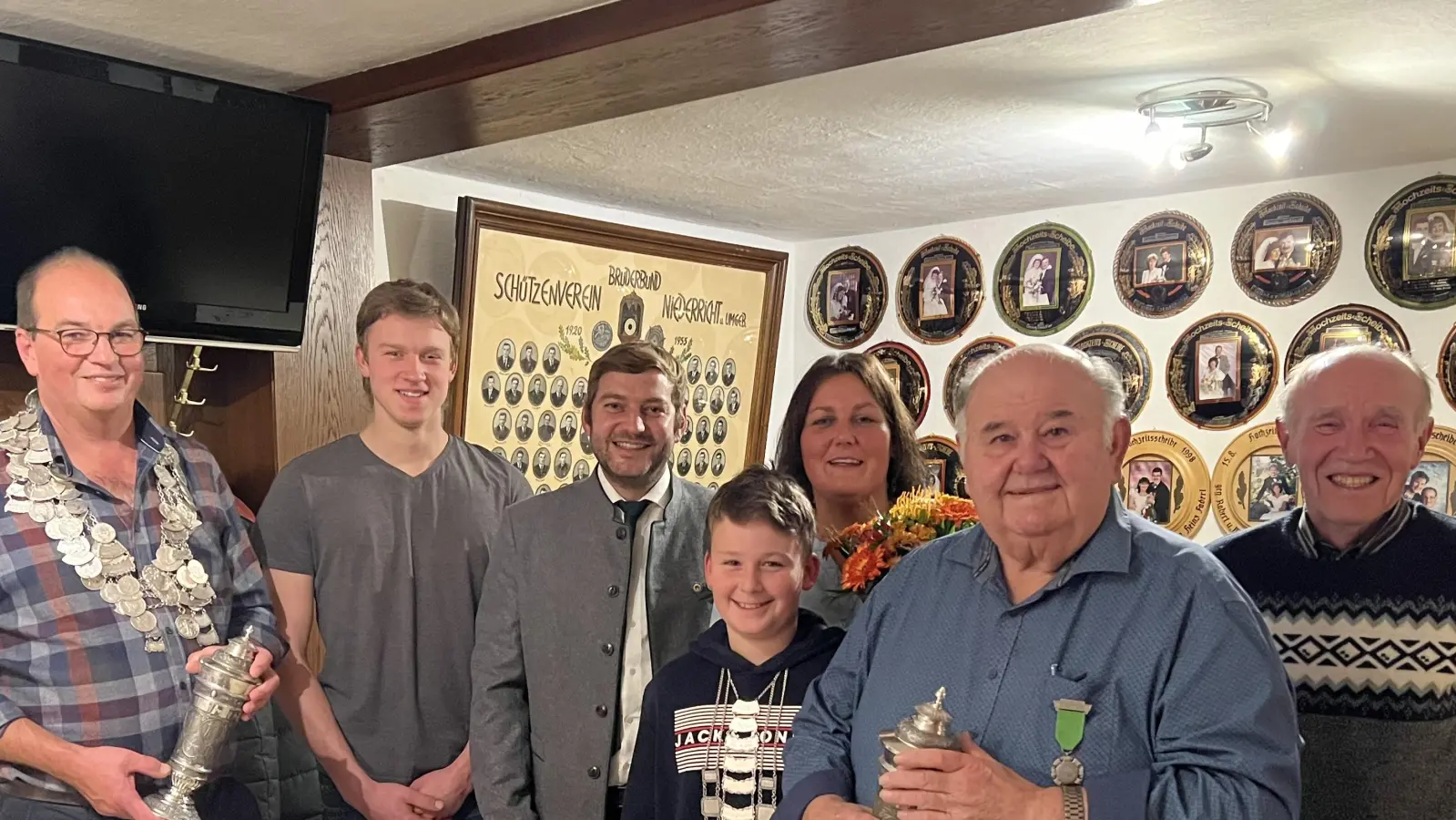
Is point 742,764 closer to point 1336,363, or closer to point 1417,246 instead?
point 1336,363

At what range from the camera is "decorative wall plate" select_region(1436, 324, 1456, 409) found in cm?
356

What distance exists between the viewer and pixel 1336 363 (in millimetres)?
2141

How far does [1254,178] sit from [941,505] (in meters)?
2.24

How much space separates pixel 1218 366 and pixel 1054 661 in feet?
8.77

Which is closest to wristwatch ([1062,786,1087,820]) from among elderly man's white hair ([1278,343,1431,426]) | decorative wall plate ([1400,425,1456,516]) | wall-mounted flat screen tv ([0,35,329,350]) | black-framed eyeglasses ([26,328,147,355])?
elderly man's white hair ([1278,343,1431,426])

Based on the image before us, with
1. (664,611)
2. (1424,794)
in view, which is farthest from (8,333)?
(1424,794)

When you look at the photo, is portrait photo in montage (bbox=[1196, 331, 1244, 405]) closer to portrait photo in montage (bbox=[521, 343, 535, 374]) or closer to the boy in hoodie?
portrait photo in montage (bbox=[521, 343, 535, 374])

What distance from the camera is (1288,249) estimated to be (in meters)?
3.88

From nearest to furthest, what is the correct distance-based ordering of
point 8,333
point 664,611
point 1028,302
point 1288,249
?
point 664,611 → point 8,333 → point 1288,249 → point 1028,302

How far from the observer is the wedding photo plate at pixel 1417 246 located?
11.7ft

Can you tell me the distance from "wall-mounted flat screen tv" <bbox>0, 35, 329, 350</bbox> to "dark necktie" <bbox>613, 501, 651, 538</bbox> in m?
1.15

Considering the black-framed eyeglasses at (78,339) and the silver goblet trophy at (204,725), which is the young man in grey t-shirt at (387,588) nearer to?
the silver goblet trophy at (204,725)

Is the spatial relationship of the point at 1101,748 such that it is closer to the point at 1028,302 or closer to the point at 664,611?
the point at 664,611

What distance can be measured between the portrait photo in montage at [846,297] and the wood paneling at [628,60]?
208 cm
